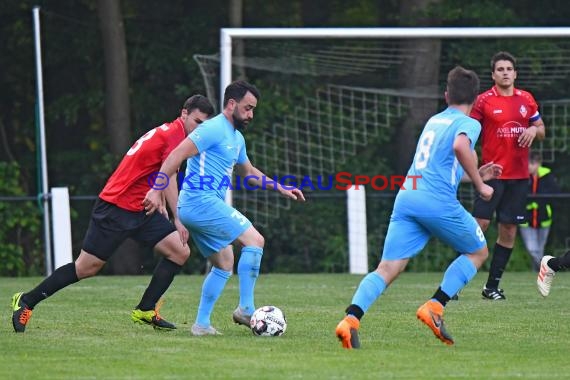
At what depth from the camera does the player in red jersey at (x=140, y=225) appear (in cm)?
926

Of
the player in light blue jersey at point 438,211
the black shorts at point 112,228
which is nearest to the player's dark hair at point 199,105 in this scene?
the black shorts at point 112,228

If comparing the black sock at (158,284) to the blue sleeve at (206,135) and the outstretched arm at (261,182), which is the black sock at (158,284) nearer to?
the outstretched arm at (261,182)

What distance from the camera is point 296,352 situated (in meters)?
7.93

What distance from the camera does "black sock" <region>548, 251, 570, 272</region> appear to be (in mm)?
11070

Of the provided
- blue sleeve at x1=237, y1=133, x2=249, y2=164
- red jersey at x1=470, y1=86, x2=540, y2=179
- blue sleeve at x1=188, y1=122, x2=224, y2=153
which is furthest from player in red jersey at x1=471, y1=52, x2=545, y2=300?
blue sleeve at x1=188, y1=122, x2=224, y2=153

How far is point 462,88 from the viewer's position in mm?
8258

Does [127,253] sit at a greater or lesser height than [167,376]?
lesser

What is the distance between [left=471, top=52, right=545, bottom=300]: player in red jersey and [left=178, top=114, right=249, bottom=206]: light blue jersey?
11.6 ft

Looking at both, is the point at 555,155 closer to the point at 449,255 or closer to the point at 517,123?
the point at 449,255

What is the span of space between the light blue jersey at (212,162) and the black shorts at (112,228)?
58cm

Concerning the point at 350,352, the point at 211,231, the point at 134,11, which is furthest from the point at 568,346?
the point at 134,11

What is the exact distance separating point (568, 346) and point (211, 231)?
8.08 ft

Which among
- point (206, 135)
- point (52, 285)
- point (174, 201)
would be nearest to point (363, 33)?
point (174, 201)

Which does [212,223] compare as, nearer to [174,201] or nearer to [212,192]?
[212,192]
